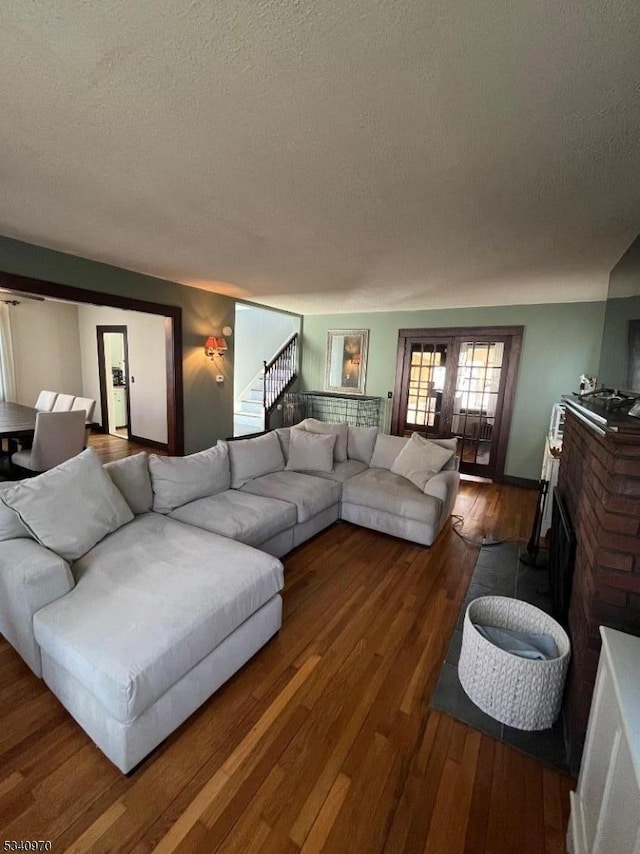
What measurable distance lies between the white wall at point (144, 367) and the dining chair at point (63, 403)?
4.50 feet

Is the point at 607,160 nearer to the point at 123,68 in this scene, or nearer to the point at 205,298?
the point at 123,68

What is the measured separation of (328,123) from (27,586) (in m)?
2.28

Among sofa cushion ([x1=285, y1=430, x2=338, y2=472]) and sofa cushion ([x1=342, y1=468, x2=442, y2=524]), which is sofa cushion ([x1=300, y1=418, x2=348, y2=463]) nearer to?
sofa cushion ([x1=285, y1=430, x2=338, y2=472])

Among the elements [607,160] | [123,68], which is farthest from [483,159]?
[123,68]

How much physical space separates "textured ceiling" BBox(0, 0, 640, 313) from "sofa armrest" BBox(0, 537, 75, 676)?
1856mm

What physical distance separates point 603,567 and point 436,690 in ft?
3.28

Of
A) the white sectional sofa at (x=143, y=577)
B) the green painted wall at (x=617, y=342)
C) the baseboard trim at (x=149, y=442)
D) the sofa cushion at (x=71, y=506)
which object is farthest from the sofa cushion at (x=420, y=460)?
the baseboard trim at (x=149, y=442)

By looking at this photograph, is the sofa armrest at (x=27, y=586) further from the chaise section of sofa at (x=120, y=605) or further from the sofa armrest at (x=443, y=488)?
the sofa armrest at (x=443, y=488)

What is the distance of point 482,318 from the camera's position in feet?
17.1

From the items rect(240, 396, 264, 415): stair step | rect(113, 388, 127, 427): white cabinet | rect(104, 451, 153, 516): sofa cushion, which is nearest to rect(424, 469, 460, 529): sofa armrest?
rect(104, 451, 153, 516): sofa cushion

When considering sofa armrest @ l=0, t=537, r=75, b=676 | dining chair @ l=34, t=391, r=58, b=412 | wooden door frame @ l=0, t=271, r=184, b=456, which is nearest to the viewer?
sofa armrest @ l=0, t=537, r=75, b=676

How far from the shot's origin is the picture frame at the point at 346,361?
6.32 metres

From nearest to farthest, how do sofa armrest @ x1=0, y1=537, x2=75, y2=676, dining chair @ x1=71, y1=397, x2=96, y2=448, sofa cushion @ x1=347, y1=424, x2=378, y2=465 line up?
1. sofa armrest @ x1=0, y1=537, x2=75, y2=676
2. sofa cushion @ x1=347, y1=424, x2=378, y2=465
3. dining chair @ x1=71, y1=397, x2=96, y2=448

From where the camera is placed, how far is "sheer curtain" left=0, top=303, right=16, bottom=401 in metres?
5.92
